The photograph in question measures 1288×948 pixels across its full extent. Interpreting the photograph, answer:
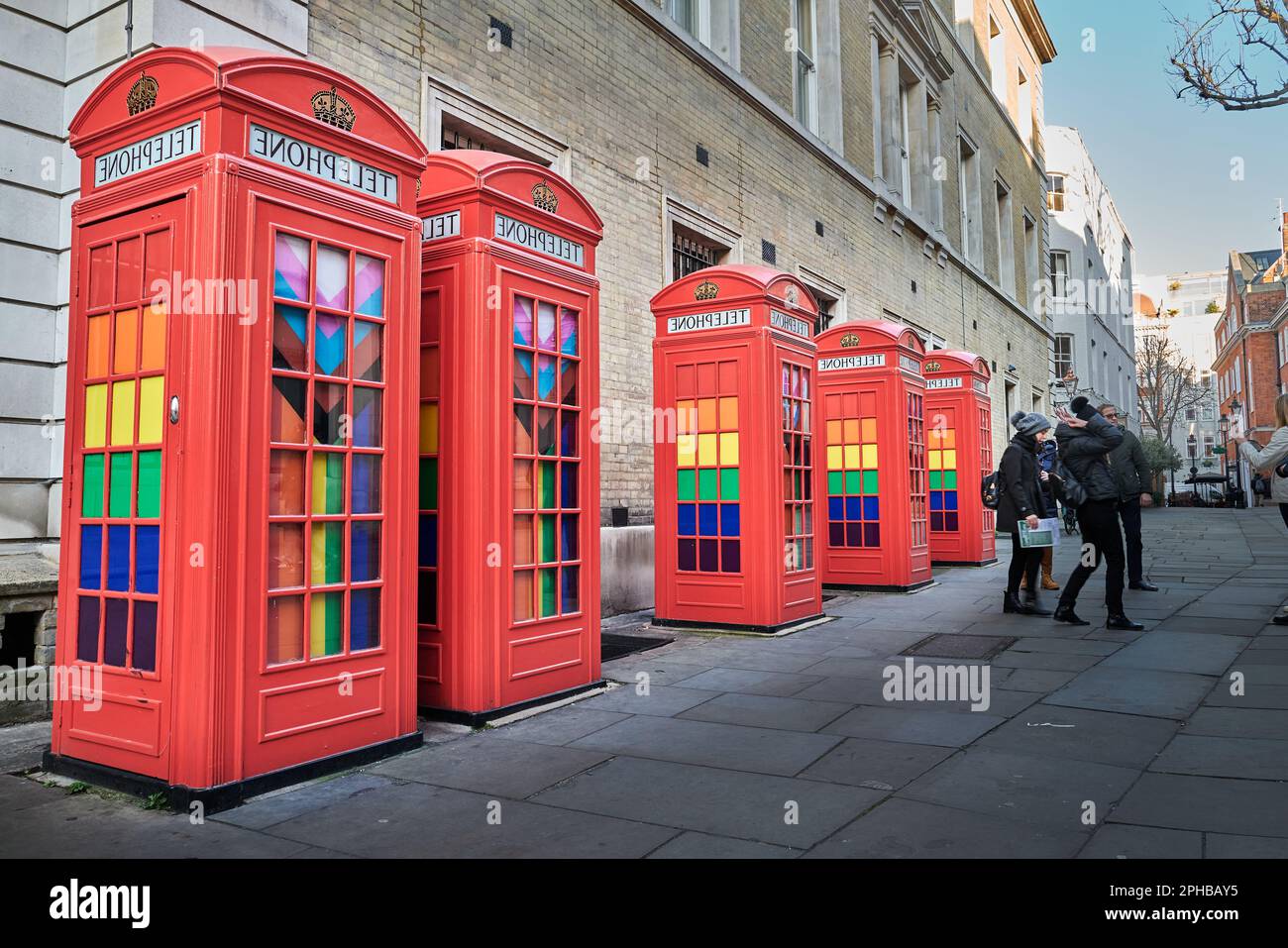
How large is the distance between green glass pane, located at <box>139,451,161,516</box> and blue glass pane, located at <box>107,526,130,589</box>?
6.3 inches

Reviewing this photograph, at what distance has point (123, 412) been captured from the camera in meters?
4.14

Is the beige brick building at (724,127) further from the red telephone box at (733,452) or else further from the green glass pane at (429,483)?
the green glass pane at (429,483)

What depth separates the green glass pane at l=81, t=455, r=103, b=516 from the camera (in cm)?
420

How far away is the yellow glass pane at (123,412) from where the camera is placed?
4.10m

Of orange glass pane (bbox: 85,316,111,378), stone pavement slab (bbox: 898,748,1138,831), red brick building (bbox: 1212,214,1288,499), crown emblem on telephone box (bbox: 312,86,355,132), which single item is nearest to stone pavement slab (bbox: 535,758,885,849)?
stone pavement slab (bbox: 898,748,1138,831)

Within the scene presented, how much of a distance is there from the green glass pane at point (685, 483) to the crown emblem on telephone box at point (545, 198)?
3.51m

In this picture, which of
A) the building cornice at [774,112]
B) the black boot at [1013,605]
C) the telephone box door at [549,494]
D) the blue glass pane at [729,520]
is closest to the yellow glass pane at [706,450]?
the blue glass pane at [729,520]

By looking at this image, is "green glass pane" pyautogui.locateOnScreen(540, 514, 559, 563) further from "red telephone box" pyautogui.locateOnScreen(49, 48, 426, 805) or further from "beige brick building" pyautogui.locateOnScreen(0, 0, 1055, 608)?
"beige brick building" pyautogui.locateOnScreen(0, 0, 1055, 608)

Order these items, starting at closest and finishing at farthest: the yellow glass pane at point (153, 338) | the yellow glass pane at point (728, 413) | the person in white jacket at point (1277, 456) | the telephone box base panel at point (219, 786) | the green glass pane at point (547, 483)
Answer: the telephone box base panel at point (219, 786) → the yellow glass pane at point (153, 338) → the green glass pane at point (547, 483) → the person in white jacket at point (1277, 456) → the yellow glass pane at point (728, 413)

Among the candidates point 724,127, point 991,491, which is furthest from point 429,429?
point 724,127
